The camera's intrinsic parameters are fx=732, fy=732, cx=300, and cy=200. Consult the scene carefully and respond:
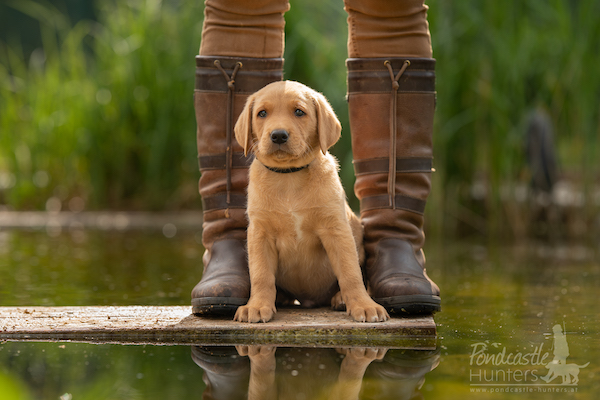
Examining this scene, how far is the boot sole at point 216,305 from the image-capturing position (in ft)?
5.71

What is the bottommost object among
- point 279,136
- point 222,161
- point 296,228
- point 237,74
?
point 296,228

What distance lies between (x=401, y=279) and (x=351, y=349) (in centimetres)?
36

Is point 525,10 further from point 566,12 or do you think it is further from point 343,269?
point 343,269

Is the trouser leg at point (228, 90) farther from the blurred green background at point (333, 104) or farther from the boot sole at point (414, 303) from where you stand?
the blurred green background at point (333, 104)

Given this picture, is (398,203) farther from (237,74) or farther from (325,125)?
(237,74)

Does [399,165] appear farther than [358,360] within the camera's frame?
Yes

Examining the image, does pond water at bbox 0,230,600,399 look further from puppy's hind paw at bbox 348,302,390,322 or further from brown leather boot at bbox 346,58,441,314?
brown leather boot at bbox 346,58,441,314

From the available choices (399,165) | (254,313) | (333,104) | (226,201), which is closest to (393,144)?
(399,165)

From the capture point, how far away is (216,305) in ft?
5.71

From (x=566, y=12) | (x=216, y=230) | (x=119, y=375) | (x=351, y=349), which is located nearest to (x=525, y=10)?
(x=566, y=12)

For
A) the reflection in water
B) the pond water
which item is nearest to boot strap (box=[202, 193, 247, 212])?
the pond water

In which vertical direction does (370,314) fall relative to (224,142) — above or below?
below

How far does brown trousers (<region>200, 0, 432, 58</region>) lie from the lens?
1.95 m

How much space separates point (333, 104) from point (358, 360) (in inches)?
128
